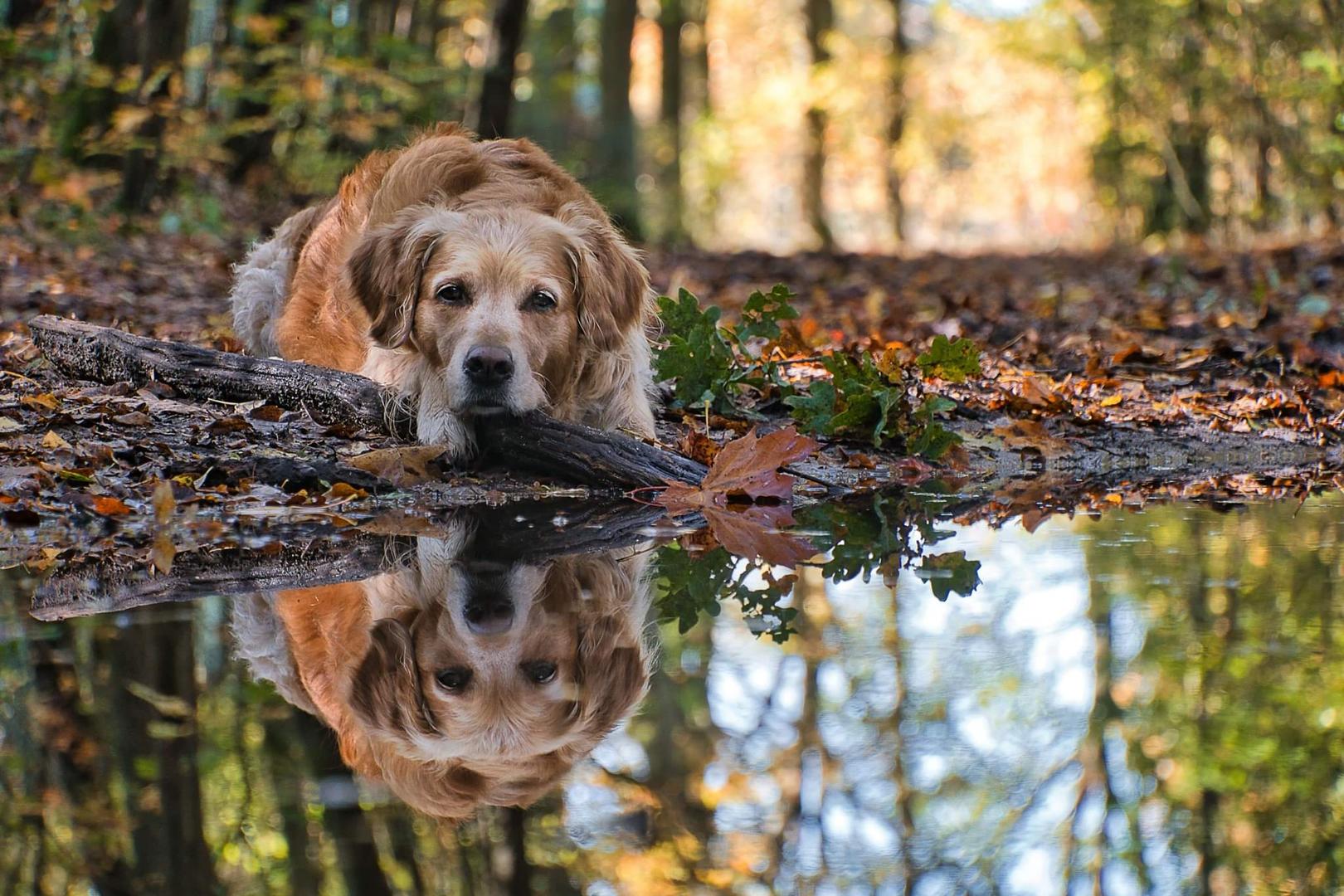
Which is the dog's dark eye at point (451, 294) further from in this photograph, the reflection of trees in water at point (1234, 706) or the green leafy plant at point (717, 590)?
the reflection of trees in water at point (1234, 706)

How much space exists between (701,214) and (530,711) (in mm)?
36324

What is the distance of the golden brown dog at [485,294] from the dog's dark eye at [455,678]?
89.3 inches

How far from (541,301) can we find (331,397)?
3.15 feet

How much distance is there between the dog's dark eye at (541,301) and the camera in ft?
17.4

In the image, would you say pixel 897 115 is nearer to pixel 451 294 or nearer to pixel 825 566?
pixel 451 294

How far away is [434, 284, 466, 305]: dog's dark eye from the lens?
5277 mm

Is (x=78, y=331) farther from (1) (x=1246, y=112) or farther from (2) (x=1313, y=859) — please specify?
(1) (x=1246, y=112)

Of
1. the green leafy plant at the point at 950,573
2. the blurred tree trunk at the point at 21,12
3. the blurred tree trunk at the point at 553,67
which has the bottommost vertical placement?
the green leafy plant at the point at 950,573

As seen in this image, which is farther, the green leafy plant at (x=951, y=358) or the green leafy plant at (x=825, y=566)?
the green leafy plant at (x=951, y=358)

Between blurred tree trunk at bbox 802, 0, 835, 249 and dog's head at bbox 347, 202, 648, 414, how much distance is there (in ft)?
77.0

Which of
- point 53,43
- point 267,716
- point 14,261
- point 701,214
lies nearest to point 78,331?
point 267,716

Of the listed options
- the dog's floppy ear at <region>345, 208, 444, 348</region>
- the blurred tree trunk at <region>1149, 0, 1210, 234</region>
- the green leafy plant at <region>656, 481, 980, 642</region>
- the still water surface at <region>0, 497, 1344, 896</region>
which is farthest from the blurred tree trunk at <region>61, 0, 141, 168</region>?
the blurred tree trunk at <region>1149, 0, 1210, 234</region>

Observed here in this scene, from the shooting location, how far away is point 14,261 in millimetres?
9867

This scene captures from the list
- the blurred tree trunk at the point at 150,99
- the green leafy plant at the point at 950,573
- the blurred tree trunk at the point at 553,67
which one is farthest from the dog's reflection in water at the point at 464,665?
the blurred tree trunk at the point at 553,67
